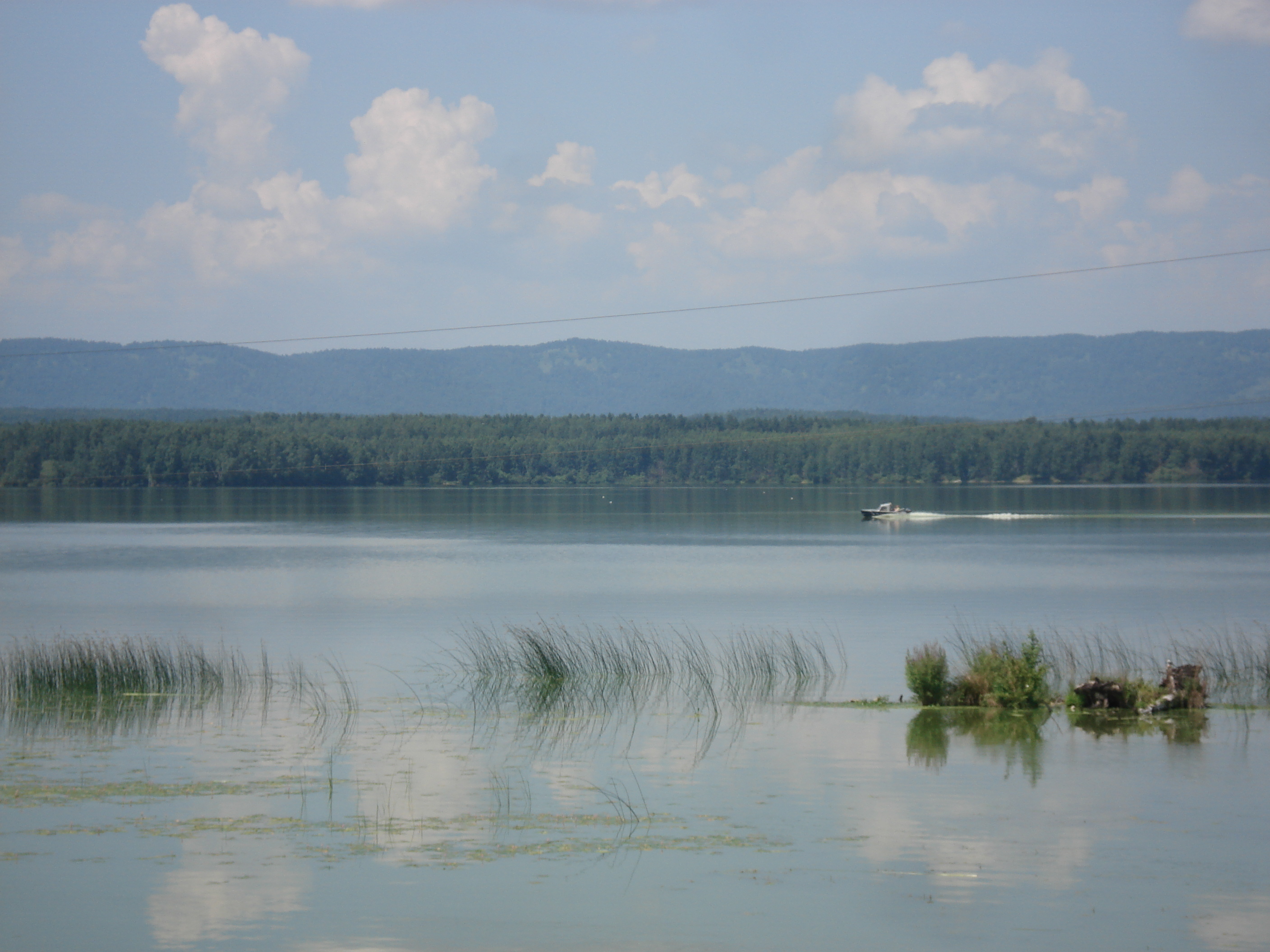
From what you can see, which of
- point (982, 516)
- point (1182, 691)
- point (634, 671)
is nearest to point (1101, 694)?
point (1182, 691)

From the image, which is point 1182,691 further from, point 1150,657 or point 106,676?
point 106,676

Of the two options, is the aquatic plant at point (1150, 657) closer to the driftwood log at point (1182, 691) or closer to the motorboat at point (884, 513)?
the driftwood log at point (1182, 691)

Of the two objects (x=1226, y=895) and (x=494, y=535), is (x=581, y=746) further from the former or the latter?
(x=494, y=535)

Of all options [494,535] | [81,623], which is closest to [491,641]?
[81,623]

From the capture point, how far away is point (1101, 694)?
61.9 feet

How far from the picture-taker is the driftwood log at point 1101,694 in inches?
739

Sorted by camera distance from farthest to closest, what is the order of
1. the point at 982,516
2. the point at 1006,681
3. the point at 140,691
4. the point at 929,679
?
the point at 982,516 → the point at 140,691 → the point at 929,679 → the point at 1006,681

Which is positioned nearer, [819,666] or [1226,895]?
[1226,895]

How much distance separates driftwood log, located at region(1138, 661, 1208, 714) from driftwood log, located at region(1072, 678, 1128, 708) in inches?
12.6

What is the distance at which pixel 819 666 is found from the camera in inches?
1010

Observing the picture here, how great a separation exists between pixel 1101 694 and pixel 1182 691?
1.13 meters

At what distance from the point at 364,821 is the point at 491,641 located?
16.7 m

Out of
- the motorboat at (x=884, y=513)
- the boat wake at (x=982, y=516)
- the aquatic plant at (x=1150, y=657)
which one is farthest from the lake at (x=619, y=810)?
the motorboat at (x=884, y=513)

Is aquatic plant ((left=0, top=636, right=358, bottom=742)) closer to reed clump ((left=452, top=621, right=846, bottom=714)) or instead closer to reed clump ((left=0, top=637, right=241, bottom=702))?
reed clump ((left=0, top=637, right=241, bottom=702))
